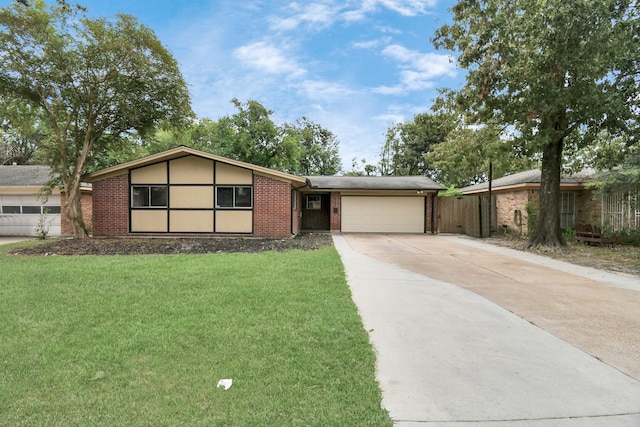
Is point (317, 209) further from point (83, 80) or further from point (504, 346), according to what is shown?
point (504, 346)

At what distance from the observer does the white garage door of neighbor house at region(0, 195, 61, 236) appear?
14984 mm

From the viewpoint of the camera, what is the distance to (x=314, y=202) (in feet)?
62.5

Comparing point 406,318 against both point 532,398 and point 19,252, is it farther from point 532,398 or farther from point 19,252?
point 19,252

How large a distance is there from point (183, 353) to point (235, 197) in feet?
35.9

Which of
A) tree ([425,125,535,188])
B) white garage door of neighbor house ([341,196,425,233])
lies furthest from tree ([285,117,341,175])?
tree ([425,125,535,188])

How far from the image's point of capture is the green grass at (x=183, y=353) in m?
2.36

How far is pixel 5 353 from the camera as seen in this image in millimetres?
3191

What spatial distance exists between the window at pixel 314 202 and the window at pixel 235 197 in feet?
18.9

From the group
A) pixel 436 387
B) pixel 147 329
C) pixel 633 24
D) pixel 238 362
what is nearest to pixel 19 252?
pixel 147 329

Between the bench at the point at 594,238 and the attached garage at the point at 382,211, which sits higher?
the attached garage at the point at 382,211

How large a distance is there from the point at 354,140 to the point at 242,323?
34609 millimetres

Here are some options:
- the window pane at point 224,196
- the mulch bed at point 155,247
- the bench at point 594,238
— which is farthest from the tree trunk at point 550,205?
the window pane at point 224,196

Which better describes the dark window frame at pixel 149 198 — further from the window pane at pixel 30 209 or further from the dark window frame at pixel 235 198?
the window pane at pixel 30 209

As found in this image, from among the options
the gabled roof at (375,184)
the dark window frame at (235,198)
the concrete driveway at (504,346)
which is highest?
the gabled roof at (375,184)
